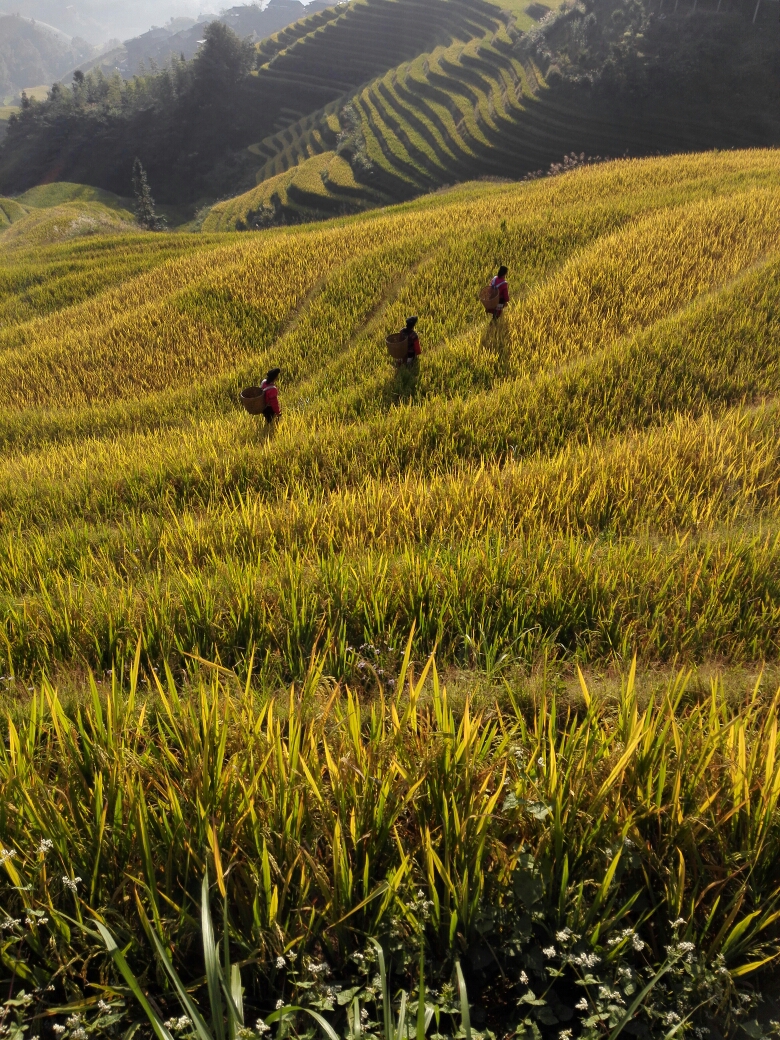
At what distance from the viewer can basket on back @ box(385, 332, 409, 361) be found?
6.75 meters

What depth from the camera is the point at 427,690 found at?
224 cm

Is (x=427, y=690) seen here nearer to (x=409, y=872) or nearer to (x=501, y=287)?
(x=409, y=872)

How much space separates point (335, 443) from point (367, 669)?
329cm

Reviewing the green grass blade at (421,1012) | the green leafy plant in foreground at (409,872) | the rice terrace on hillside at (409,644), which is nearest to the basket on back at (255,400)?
the rice terrace on hillside at (409,644)

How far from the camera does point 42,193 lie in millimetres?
64750

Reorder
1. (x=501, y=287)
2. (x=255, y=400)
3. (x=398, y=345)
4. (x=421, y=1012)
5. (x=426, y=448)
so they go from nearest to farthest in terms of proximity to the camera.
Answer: (x=421, y=1012) → (x=426, y=448) → (x=255, y=400) → (x=398, y=345) → (x=501, y=287)

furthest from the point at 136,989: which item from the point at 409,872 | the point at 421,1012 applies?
the point at 409,872

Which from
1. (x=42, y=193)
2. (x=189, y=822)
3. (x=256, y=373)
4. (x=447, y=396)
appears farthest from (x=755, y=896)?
(x=42, y=193)

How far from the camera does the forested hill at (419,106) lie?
4056 cm

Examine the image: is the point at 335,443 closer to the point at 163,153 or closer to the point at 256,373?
the point at 256,373

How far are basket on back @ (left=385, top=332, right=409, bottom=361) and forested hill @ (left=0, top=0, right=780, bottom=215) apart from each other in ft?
136

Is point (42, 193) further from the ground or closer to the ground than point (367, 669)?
further from the ground

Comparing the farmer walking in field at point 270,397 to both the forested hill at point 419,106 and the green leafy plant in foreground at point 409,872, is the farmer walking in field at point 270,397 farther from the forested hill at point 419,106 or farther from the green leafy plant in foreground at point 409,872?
the forested hill at point 419,106

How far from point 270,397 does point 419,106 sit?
59.2m
